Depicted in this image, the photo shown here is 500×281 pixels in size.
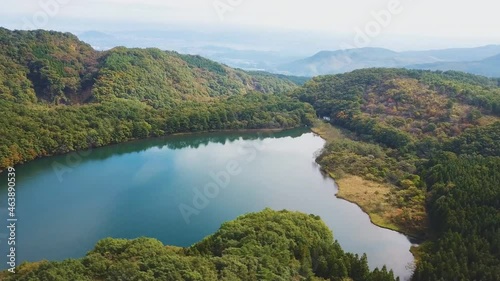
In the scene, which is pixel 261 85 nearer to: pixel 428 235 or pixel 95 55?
pixel 95 55

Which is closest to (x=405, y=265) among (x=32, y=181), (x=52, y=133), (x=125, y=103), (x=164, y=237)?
(x=164, y=237)

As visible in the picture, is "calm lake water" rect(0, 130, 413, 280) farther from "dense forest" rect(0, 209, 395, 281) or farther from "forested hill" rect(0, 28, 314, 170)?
"dense forest" rect(0, 209, 395, 281)

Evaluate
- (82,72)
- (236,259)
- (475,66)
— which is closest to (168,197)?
(236,259)

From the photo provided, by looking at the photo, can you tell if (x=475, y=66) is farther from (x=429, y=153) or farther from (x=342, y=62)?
(x=429, y=153)

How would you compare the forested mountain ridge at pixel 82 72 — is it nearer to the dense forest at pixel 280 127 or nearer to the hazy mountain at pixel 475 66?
the dense forest at pixel 280 127

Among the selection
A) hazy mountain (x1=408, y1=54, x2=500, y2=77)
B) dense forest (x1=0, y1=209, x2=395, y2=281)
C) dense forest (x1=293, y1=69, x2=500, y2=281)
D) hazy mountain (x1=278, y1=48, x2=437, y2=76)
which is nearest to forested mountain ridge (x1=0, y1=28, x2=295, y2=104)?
dense forest (x1=293, y1=69, x2=500, y2=281)

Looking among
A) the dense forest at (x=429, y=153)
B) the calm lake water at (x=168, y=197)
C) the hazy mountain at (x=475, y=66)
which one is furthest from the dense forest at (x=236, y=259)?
the hazy mountain at (x=475, y=66)
